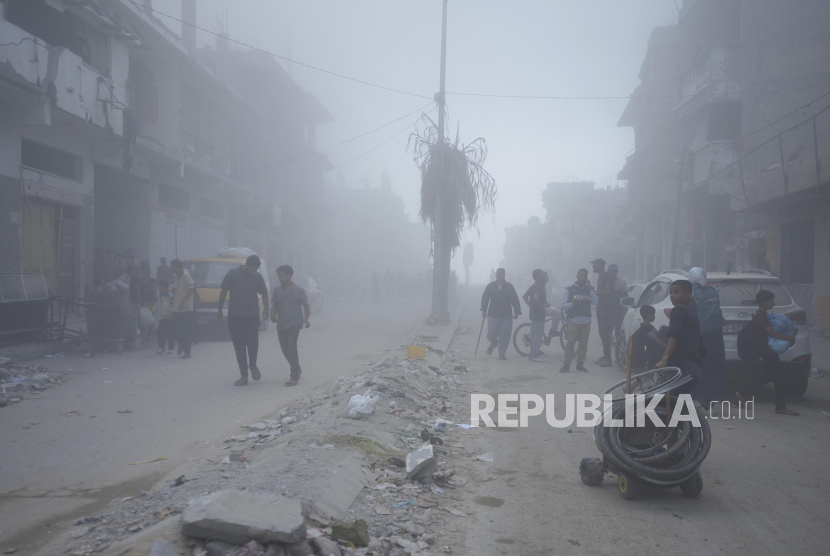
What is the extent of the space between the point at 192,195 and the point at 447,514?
24109 mm

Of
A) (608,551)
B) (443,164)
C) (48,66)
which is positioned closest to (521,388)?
(608,551)

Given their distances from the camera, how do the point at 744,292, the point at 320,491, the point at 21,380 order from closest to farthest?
the point at 320,491 → the point at 744,292 → the point at 21,380

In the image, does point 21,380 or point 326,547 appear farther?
point 21,380

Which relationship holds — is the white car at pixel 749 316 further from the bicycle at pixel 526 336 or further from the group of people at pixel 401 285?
the group of people at pixel 401 285

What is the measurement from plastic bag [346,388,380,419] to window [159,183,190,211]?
18956 millimetres

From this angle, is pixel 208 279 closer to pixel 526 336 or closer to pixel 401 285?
pixel 526 336

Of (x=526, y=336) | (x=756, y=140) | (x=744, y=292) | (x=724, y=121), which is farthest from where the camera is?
(x=724, y=121)

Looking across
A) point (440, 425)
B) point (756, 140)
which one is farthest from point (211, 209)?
point (756, 140)

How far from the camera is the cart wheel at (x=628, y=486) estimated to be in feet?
13.8

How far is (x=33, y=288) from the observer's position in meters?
11.4

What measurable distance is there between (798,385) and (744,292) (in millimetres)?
1358

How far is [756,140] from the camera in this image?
24.5m

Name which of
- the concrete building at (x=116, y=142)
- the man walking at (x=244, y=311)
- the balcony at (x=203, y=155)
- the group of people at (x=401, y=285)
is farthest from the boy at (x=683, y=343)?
the group of people at (x=401, y=285)

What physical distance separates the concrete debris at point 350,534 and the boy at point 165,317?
31.4ft
